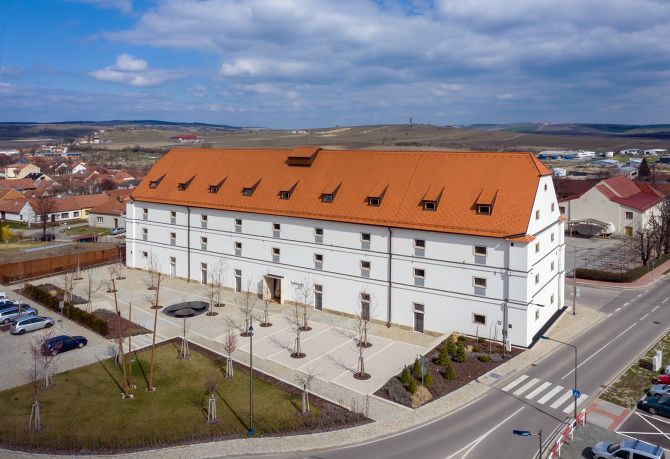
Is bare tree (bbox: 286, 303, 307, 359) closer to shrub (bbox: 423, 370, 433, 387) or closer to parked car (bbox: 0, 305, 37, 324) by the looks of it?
shrub (bbox: 423, 370, 433, 387)

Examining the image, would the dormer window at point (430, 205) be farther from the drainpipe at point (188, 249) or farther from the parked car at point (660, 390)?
the drainpipe at point (188, 249)

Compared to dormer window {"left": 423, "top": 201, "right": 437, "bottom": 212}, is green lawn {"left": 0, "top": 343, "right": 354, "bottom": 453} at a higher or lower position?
lower

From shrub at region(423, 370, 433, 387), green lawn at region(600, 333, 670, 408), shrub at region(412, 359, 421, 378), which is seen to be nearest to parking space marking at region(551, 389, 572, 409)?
green lawn at region(600, 333, 670, 408)

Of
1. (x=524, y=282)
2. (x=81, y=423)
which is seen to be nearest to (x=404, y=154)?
(x=524, y=282)

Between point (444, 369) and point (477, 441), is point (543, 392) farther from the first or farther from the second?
point (477, 441)

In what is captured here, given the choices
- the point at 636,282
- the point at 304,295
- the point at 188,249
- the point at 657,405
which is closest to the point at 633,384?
the point at 657,405

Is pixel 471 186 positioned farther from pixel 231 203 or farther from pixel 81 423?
pixel 81 423
